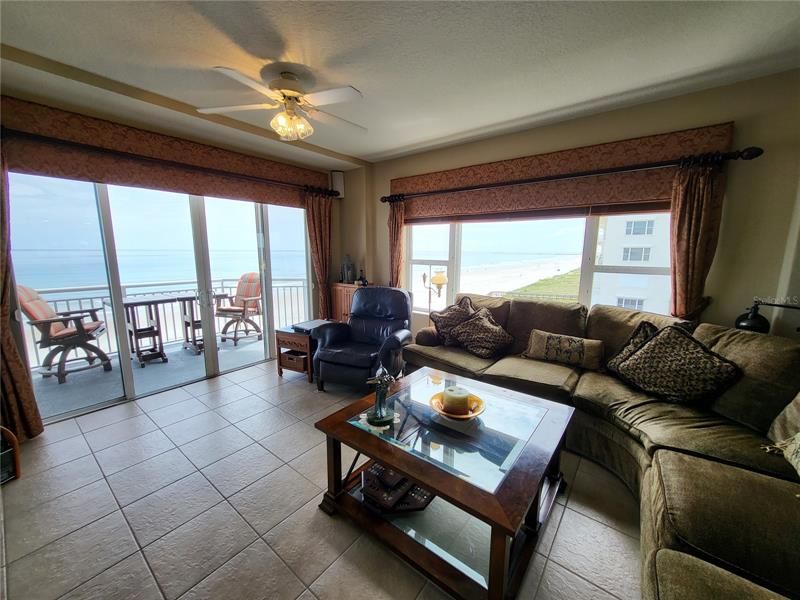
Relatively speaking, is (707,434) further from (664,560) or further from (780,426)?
(664,560)

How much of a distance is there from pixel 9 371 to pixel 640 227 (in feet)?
16.4

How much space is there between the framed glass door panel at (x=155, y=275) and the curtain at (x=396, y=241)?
88.4 inches

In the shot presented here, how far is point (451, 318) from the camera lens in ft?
10.3

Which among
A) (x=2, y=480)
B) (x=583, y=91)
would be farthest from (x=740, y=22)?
(x=2, y=480)

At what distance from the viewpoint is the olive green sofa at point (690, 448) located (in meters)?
0.99

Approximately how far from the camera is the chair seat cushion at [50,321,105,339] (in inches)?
115

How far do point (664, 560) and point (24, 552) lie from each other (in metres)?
2.67

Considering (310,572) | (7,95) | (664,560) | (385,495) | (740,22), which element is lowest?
(310,572)

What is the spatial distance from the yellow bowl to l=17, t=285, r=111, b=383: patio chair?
3305 mm

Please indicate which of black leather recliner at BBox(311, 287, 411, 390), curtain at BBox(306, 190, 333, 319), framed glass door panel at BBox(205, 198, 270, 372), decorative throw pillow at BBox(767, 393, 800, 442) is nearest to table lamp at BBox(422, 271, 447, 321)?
black leather recliner at BBox(311, 287, 411, 390)

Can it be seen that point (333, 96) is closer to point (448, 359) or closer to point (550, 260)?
point (448, 359)

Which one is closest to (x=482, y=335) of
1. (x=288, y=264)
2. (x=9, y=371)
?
(x=288, y=264)

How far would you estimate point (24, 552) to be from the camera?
1450 millimetres

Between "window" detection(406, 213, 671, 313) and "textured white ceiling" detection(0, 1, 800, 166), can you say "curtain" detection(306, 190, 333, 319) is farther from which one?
"textured white ceiling" detection(0, 1, 800, 166)
